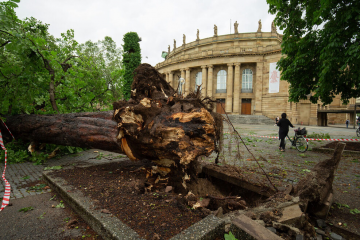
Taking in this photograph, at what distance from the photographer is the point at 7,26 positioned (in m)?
3.34

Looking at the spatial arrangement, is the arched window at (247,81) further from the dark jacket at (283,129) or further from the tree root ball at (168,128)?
the tree root ball at (168,128)

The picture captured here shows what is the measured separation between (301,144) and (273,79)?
29.0 m

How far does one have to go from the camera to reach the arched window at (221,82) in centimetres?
3903

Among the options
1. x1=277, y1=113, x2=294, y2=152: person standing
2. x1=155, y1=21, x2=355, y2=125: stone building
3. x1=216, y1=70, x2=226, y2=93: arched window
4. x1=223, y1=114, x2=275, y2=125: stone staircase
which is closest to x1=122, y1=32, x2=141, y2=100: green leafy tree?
x1=155, y1=21, x2=355, y2=125: stone building

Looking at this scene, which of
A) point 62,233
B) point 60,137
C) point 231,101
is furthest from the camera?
point 231,101

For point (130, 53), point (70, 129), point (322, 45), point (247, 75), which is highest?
point (130, 53)

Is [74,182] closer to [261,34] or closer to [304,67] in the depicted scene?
[304,67]

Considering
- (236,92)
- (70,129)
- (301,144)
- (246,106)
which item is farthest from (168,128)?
(246,106)

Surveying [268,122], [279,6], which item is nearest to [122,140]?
[279,6]

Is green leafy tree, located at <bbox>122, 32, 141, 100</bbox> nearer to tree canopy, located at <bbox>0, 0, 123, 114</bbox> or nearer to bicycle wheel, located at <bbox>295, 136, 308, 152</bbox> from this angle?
tree canopy, located at <bbox>0, 0, 123, 114</bbox>

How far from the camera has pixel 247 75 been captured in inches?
1467

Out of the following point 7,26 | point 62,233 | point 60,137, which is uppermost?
point 7,26

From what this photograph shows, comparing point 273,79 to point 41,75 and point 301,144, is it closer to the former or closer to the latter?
point 301,144

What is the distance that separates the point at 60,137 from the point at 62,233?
352 centimetres
